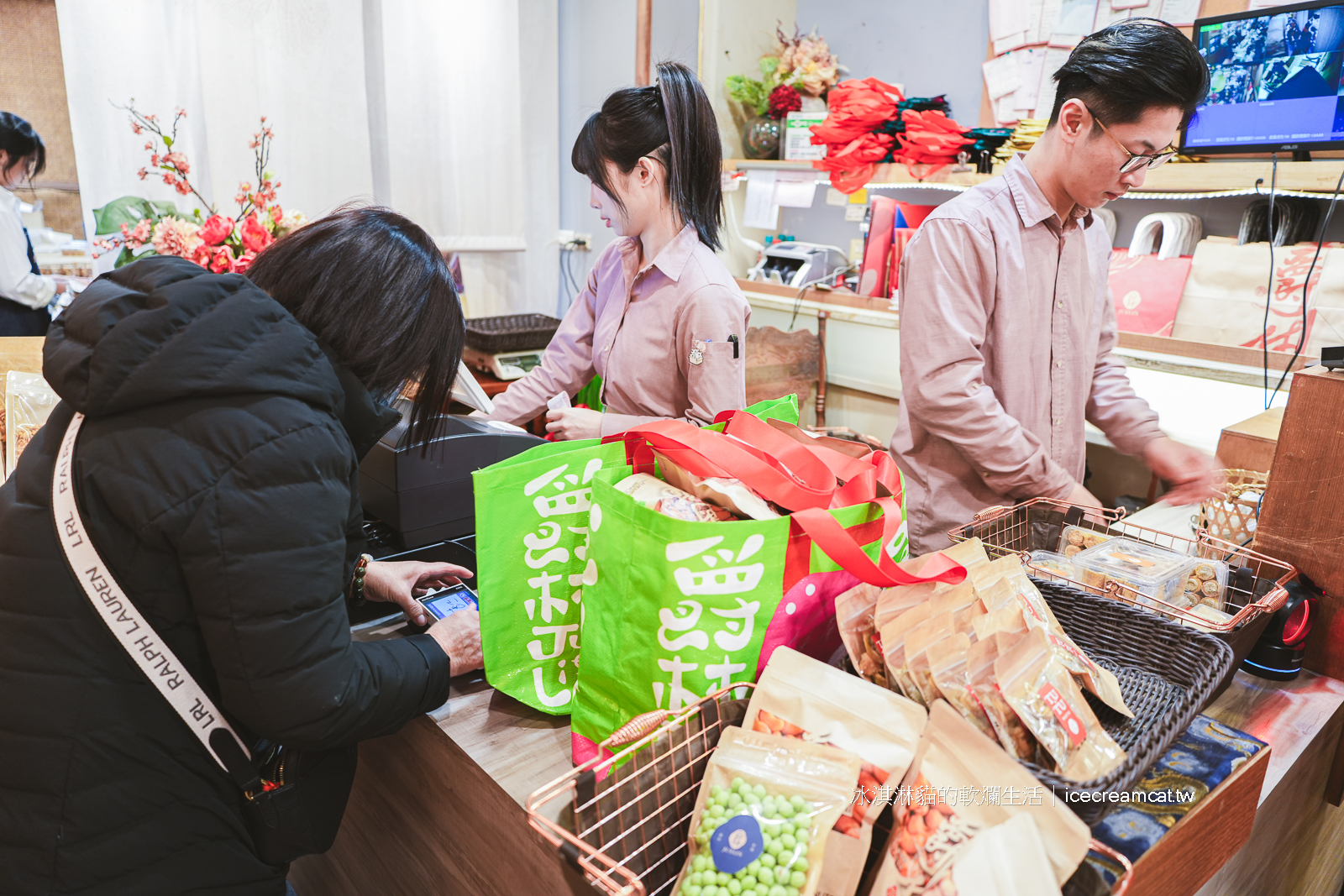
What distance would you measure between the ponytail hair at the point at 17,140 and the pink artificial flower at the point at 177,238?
1881mm

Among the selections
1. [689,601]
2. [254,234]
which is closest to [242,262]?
[254,234]

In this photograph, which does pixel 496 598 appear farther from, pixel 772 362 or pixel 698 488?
pixel 772 362

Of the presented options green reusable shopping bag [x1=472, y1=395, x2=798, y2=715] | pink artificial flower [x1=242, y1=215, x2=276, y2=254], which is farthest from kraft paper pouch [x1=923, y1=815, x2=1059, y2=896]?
pink artificial flower [x1=242, y1=215, x2=276, y2=254]

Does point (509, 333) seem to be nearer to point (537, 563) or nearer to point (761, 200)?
point (761, 200)

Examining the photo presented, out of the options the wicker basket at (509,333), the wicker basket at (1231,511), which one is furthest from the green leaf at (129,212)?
the wicker basket at (1231,511)

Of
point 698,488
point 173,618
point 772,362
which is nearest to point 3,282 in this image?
point 772,362

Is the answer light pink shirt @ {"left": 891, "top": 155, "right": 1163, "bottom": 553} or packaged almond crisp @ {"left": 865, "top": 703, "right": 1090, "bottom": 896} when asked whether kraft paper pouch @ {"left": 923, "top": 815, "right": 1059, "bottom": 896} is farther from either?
light pink shirt @ {"left": 891, "top": 155, "right": 1163, "bottom": 553}

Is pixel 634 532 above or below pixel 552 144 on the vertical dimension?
below

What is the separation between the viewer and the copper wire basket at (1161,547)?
38.7 inches

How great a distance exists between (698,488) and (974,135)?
2586 mm

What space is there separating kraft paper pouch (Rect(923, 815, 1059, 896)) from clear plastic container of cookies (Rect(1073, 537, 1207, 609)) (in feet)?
1.65

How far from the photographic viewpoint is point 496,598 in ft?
3.17

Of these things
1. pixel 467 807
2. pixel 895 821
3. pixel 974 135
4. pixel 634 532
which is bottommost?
pixel 467 807

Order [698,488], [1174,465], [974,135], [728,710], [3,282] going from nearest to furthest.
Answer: [728,710] → [698,488] → [1174,465] → [974,135] → [3,282]
